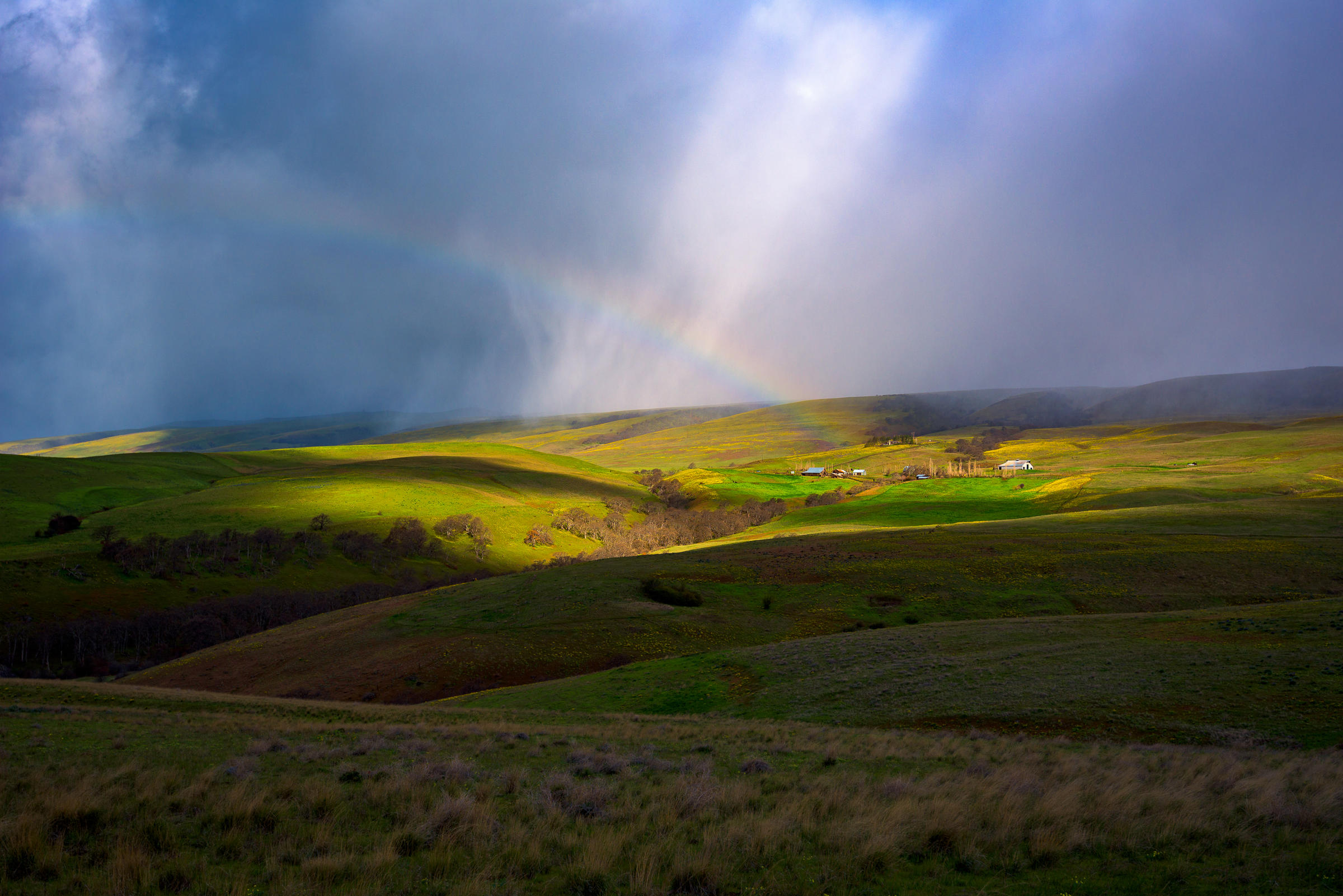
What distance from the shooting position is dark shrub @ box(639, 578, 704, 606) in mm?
46031

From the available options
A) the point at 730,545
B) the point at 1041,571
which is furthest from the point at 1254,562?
the point at 730,545

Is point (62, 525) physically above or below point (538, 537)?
above

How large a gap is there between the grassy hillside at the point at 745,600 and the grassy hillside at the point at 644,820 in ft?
81.5

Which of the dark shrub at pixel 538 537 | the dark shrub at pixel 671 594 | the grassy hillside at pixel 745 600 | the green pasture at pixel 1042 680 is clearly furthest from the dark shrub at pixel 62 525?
the green pasture at pixel 1042 680

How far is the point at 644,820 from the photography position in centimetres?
879

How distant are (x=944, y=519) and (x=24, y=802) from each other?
8548 cm

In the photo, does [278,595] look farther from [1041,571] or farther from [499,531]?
[1041,571]

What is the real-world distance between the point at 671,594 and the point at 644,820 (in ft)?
126

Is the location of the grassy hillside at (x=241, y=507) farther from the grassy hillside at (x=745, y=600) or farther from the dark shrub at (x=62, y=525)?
the grassy hillside at (x=745, y=600)

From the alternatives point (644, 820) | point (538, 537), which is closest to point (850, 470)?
point (538, 537)

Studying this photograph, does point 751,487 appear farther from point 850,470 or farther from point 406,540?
point 406,540

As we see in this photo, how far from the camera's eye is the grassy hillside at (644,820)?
692cm

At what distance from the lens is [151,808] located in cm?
844

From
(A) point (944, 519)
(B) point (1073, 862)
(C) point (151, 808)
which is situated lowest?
(A) point (944, 519)
